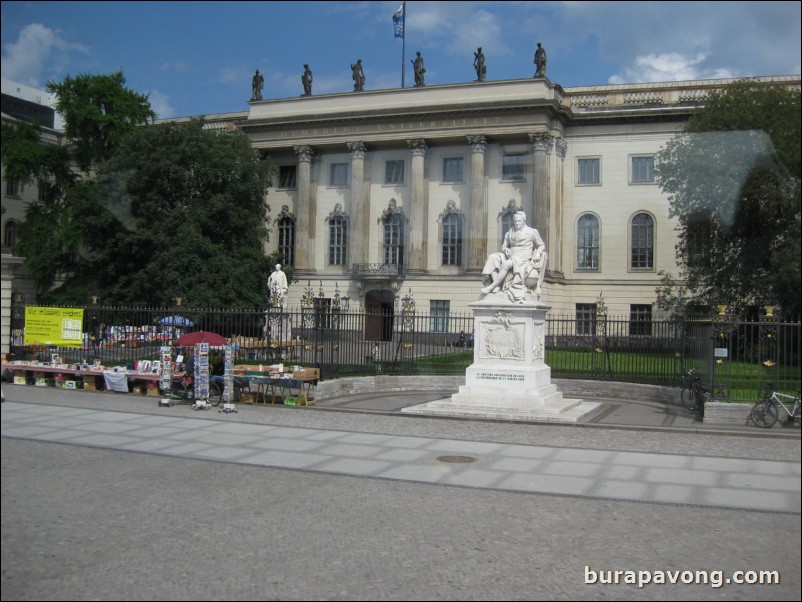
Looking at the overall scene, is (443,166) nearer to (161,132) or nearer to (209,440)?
(161,132)

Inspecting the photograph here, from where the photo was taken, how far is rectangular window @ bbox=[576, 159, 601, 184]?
164 feet

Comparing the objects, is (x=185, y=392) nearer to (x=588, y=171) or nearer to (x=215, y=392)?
(x=215, y=392)

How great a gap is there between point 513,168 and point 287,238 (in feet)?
60.4

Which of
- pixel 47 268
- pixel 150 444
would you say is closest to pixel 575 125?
pixel 47 268

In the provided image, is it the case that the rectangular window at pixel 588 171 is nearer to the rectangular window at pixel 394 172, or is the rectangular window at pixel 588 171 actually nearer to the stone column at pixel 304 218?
the rectangular window at pixel 394 172

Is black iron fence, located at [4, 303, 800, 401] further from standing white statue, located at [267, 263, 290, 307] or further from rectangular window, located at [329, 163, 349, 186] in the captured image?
rectangular window, located at [329, 163, 349, 186]

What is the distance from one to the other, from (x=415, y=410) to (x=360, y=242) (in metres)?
37.4

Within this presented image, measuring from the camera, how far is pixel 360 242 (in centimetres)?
5300

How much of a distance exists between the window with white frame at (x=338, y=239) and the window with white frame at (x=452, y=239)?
7.53 m

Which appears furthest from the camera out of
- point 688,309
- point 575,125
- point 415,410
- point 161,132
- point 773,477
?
point 575,125

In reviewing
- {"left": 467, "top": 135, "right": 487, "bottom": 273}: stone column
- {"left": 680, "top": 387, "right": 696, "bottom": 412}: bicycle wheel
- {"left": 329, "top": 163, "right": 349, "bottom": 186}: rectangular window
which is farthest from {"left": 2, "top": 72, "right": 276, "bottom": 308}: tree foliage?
{"left": 680, "top": 387, "right": 696, "bottom": 412}: bicycle wheel

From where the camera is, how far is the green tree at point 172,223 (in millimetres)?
41875

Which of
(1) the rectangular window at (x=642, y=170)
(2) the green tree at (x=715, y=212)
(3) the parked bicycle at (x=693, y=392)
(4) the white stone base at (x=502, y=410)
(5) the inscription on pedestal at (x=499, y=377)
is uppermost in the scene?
(1) the rectangular window at (x=642, y=170)

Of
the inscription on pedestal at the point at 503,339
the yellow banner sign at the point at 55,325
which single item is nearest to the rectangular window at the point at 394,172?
the yellow banner sign at the point at 55,325
